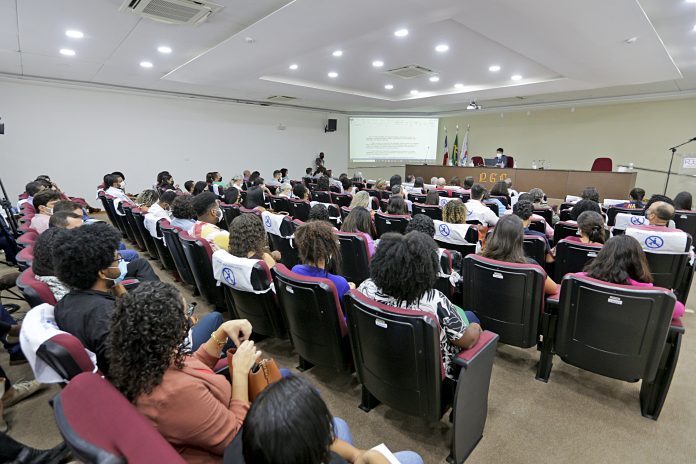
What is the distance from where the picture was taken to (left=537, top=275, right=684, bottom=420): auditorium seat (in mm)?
1848

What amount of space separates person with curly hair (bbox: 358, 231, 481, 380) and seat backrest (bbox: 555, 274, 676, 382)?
796 mm

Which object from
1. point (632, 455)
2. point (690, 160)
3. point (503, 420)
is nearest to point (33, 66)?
point (503, 420)

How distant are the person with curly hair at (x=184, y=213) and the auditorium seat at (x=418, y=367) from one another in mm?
2515

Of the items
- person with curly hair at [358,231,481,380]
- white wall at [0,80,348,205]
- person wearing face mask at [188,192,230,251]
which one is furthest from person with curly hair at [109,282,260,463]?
white wall at [0,80,348,205]

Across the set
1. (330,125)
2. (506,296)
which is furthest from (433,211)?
(330,125)

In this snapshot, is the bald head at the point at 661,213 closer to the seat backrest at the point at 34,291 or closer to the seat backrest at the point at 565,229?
the seat backrest at the point at 565,229

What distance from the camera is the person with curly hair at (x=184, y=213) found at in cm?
362

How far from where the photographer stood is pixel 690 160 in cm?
974

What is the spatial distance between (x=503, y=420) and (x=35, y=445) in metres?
2.71

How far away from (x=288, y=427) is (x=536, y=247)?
3123 mm

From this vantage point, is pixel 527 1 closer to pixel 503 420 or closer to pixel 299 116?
pixel 503 420

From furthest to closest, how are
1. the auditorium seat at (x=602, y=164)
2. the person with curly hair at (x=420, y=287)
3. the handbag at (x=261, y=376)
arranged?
the auditorium seat at (x=602, y=164), the person with curly hair at (x=420, y=287), the handbag at (x=261, y=376)

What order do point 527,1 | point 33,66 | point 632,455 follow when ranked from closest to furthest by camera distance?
point 632,455, point 527,1, point 33,66

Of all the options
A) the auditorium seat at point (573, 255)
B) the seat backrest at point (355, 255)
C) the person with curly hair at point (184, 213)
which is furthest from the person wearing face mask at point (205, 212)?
the auditorium seat at point (573, 255)
